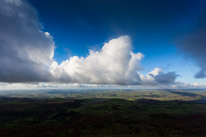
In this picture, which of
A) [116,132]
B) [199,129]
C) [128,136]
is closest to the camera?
[128,136]

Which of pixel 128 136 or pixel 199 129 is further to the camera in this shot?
pixel 199 129

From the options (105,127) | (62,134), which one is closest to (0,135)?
(62,134)

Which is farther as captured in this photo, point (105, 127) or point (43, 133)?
point (105, 127)

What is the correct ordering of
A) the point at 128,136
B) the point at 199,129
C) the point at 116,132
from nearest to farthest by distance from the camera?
the point at 128,136 → the point at 116,132 → the point at 199,129

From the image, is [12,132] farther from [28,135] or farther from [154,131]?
[154,131]

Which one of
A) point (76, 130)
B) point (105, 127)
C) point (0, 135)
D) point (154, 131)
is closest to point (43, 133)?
point (76, 130)

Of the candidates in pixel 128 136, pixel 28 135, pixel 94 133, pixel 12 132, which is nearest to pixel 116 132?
pixel 128 136

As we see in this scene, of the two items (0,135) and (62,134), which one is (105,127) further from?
(0,135)
